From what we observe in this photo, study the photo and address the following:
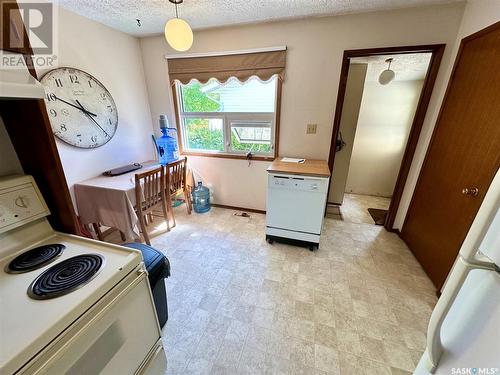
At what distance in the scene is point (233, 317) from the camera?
4.73 feet

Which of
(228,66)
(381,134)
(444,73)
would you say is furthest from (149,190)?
(381,134)

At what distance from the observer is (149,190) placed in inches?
81.4

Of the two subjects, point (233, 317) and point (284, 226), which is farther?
point (284, 226)

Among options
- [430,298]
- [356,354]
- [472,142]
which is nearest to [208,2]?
[472,142]

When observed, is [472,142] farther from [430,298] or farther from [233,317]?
[233,317]

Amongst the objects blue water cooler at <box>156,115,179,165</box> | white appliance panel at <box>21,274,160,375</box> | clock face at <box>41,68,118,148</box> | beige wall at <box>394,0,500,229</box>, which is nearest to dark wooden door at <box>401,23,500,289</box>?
beige wall at <box>394,0,500,229</box>

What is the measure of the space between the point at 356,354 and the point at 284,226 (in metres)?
1.12

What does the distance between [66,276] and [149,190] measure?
4.83 ft

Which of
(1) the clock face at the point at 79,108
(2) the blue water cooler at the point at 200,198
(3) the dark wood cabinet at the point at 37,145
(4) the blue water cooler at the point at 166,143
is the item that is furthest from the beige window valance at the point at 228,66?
(3) the dark wood cabinet at the point at 37,145

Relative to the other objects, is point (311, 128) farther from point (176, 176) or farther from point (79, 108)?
point (79, 108)

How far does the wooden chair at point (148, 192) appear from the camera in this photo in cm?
192

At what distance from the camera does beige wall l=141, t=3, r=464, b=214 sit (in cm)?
183

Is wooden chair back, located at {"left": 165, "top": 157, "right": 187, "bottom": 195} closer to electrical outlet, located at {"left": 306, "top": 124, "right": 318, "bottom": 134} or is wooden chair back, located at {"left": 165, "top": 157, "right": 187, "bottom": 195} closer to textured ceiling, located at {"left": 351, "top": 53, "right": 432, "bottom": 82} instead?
electrical outlet, located at {"left": 306, "top": 124, "right": 318, "bottom": 134}

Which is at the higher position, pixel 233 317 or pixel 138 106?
pixel 138 106
